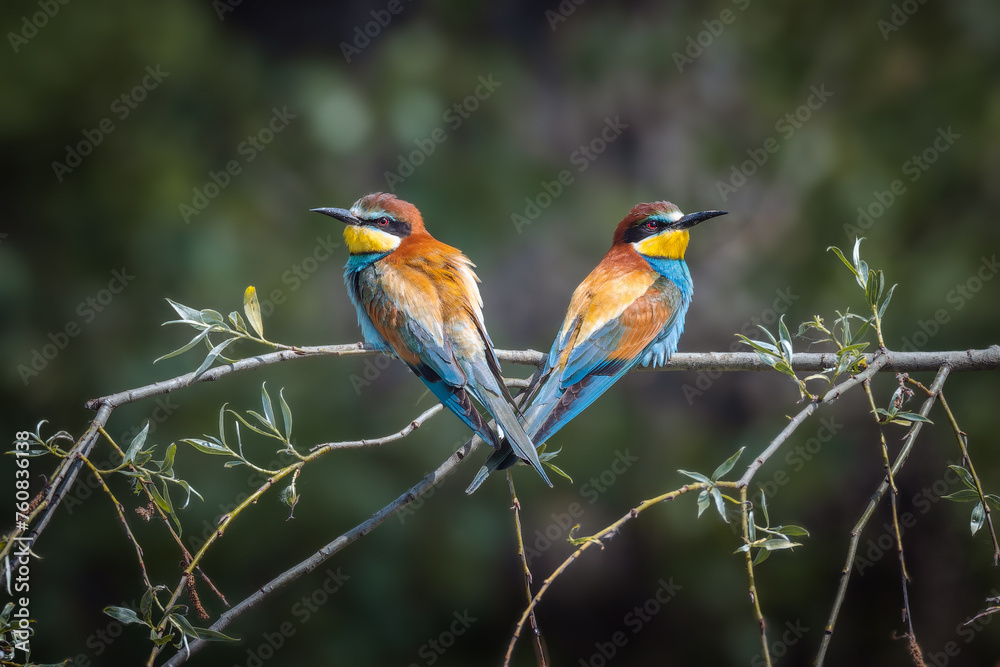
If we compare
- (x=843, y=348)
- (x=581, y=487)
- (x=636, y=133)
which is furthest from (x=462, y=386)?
(x=636, y=133)

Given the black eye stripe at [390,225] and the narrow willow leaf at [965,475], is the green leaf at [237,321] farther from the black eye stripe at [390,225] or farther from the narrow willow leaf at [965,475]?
the narrow willow leaf at [965,475]

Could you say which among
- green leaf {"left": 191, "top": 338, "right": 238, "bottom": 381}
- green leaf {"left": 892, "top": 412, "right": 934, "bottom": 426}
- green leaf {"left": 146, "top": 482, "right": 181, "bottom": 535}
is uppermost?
green leaf {"left": 191, "top": 338, "right": 238, "bottom": 381}

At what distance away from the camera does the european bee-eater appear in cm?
176

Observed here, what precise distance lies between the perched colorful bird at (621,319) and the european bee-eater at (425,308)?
0.12m

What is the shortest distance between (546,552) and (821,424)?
1.17 meters

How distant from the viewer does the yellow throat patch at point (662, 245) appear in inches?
88.4

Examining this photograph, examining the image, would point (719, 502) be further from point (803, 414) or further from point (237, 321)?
point (237, 321)

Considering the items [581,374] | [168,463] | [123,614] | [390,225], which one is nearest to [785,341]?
[581,374]

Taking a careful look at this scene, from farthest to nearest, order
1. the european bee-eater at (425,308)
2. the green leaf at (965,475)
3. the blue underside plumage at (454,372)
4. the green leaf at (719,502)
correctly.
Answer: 1. the european bee-eater at (425,308)
2. the blue underside plumage at (454,372)
3. the green leaf at (965,475)
4. the green leaf at (719,502)

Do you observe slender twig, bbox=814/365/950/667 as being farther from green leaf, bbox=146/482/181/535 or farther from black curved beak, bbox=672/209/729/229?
green leaf, bbox=146/482/181/535

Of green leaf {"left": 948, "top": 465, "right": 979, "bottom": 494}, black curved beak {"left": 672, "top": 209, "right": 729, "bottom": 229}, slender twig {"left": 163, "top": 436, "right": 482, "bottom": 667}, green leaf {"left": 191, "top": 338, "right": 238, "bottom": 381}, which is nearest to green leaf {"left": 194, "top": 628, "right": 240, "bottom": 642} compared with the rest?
slender twig {"left": 163, "top": 436, "right": 482, "bottom": 667}

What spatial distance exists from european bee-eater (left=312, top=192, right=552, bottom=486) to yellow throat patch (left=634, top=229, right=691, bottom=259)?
477 mm

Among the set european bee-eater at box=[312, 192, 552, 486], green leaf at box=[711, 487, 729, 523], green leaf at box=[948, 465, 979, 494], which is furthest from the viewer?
european bee-eater at box=[312, 192, 552, 486]

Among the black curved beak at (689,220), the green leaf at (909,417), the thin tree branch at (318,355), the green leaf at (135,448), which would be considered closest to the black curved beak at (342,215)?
the thin tree branch at (318,355)
